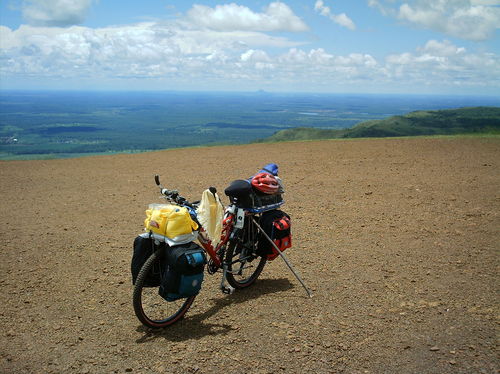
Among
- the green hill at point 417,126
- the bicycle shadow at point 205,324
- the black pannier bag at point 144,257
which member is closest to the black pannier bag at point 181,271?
the black pannier bag at point 144,257

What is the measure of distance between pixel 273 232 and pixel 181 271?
1702mm

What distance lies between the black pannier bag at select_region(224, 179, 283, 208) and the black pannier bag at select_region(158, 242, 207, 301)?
43.7 inches

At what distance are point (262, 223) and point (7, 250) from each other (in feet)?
16.7

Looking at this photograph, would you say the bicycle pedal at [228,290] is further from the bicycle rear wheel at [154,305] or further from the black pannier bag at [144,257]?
the black pannier bag at [144,257]

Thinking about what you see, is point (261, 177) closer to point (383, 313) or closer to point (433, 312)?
point (383, 313)

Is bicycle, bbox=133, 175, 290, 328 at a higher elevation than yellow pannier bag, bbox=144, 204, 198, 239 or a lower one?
lower

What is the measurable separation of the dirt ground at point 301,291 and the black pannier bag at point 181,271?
0.56 metres

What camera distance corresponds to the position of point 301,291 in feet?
19.9

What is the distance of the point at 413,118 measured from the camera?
137 metres

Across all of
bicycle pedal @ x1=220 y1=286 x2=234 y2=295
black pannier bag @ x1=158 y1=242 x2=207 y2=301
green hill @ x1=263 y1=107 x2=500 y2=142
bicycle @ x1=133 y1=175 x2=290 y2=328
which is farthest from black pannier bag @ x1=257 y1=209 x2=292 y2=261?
green hill @ x1=263 y1=107 x2=500 y2=142

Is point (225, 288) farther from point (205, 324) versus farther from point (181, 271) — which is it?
point (181, 271)

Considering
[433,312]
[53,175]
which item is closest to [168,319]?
[433,312]

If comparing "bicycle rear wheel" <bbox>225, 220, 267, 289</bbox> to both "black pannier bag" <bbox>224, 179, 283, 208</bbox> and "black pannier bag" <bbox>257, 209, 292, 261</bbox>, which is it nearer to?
"black pannier bag" <bbox>257, 209, 292, 261</bbox>

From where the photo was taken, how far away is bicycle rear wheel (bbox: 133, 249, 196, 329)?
185 inches
